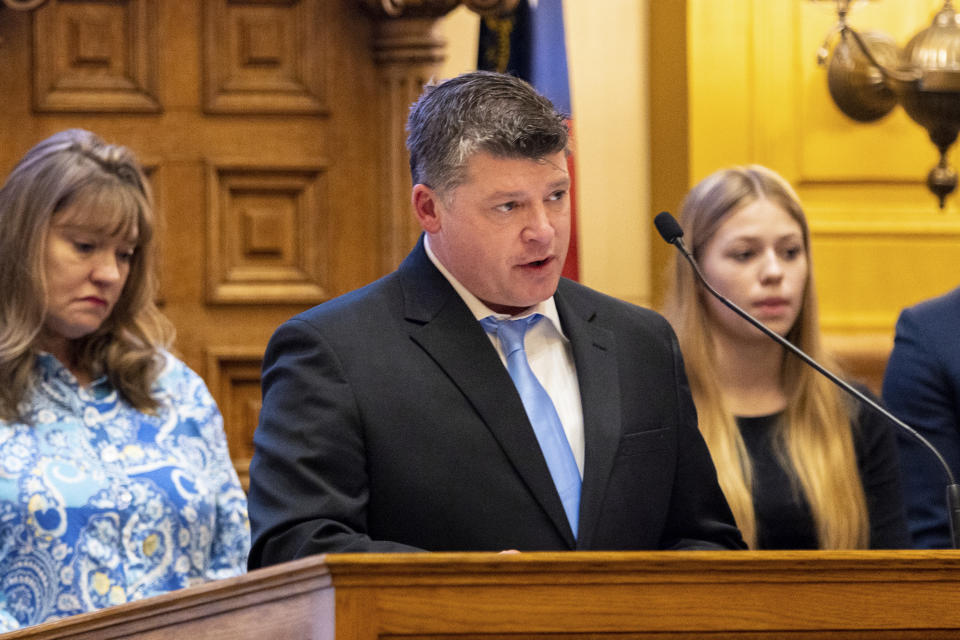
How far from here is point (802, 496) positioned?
107 inches

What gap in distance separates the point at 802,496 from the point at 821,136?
1758 mm

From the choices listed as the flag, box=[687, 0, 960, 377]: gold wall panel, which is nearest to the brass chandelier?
box=[687, 0, 960, 377]: gold wall panel

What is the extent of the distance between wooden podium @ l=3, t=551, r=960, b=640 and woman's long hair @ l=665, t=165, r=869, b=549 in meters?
1.11

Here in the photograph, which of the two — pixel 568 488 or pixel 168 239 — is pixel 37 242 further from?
pixel 568 488

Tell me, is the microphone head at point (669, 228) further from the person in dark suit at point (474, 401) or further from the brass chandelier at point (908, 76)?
the brass chandelier at point (908, 76)

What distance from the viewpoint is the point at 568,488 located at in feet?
6.64

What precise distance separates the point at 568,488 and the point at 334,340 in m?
0.39

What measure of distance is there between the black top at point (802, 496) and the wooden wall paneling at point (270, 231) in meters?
1.46

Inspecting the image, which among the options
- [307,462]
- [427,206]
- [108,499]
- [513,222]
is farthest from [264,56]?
[307,462]

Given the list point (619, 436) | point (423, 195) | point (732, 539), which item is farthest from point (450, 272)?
point (732, 539)

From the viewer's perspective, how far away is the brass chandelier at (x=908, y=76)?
3.66 m

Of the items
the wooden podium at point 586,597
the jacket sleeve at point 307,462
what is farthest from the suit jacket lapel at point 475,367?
the wooden podium at point 586,597

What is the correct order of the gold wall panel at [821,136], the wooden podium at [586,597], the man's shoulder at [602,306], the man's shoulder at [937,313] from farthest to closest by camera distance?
the gold wall panel at [821,136], the man's shoulder at [937,313], the man's shoulder at [602,306], the wooden podium at [586,597]

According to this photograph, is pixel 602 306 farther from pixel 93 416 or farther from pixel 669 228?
pixel 93 416
